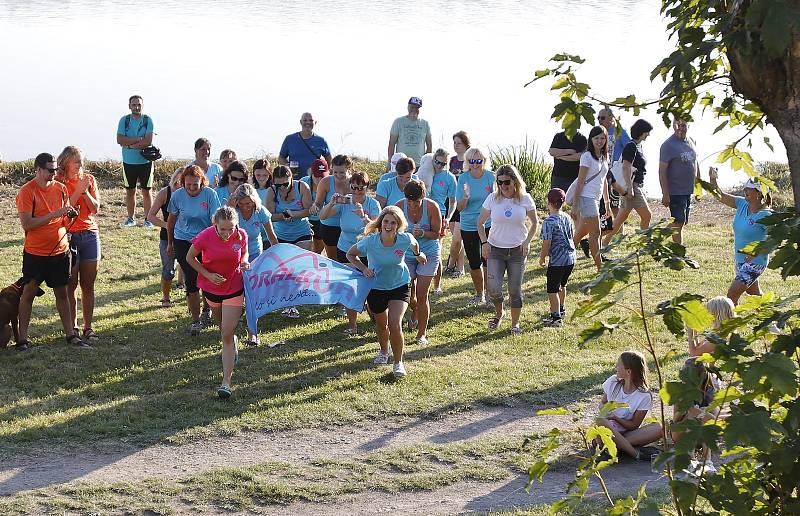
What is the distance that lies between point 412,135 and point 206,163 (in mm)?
3303

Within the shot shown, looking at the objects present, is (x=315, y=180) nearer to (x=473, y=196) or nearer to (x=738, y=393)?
(x=473, y=196)

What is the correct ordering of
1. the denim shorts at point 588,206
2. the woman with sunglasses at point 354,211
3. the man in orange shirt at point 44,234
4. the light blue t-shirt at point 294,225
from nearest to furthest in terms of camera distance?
1. the man in orange shirt at point 44,234
2. the woman with sunglasses at point 354,211
3. the light blue t-shirt at point 294,225
4. the denim shorts at point 588,206

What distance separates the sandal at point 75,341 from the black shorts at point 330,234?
2640 millimetres

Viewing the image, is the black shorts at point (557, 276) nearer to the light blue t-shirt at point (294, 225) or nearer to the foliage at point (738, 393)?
the light blue t-shirt at point (294, 225)

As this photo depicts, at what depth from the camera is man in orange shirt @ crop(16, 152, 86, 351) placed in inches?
383

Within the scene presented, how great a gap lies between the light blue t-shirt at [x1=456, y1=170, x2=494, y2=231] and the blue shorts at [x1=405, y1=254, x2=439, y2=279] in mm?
1202

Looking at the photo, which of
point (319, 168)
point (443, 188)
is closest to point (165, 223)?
point (319, 168)

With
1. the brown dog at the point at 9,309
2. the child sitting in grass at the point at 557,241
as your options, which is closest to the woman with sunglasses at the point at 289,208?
the child sitting in grass at the point at 557,241

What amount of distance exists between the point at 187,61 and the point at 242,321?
20.9 meters

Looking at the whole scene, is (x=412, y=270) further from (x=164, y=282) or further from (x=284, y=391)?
(x=164, y=282)

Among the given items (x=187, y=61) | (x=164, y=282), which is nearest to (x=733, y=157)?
(x=164, y=282)

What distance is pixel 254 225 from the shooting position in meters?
10.4

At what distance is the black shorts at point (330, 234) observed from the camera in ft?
37.4

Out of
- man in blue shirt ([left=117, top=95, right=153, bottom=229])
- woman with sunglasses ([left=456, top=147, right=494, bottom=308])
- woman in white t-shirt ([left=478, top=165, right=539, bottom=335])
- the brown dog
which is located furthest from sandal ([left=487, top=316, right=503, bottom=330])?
man in blue shirt ([left=117, top=95, right=153, bottom=229])
